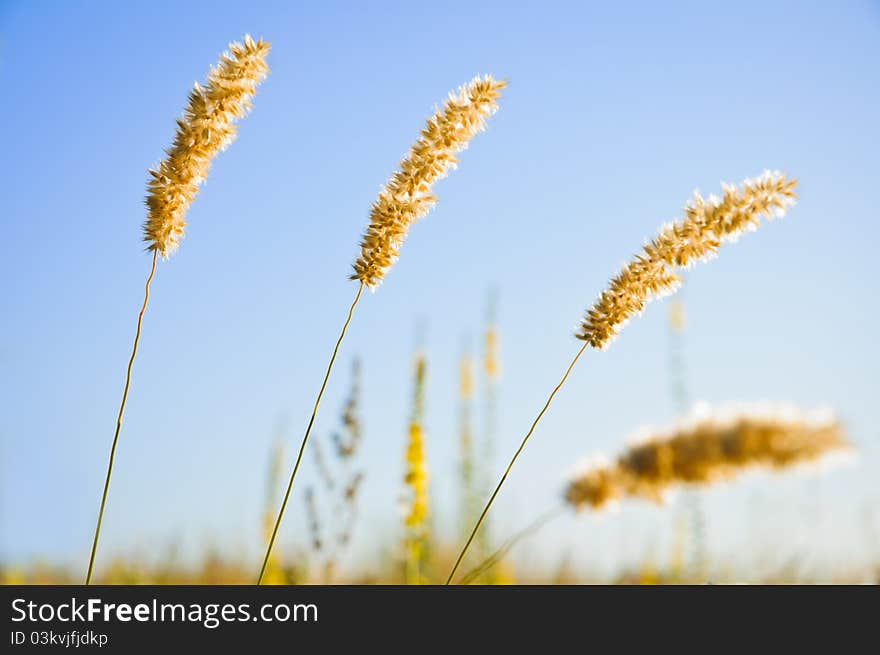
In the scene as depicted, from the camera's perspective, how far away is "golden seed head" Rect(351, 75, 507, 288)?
171cm

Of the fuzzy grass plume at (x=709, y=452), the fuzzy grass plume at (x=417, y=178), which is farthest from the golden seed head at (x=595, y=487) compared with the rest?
the fuzzy grass plume at (x=417, y=178)

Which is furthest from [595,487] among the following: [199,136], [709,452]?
[199,136]

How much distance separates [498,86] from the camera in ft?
5.58

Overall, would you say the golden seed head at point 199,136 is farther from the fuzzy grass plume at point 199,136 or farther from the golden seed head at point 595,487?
the golden seed head at point 595,487

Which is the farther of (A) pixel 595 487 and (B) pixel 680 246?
(A) pixel 595 487

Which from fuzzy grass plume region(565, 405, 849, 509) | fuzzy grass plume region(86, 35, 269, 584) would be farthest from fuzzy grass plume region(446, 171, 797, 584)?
fuzzy grass plume region(86, 35, 269, 584)

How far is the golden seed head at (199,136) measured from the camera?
5.67 ft

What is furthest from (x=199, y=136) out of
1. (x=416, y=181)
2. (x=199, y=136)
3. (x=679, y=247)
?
(x=679, y=247)

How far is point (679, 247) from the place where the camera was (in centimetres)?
169

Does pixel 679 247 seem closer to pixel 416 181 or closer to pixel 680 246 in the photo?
pixel 680 246

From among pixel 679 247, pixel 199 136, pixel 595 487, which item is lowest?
pixel 595 487

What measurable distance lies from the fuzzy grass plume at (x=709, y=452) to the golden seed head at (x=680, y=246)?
13.7 inches

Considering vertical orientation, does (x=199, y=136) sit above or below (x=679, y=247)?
above
